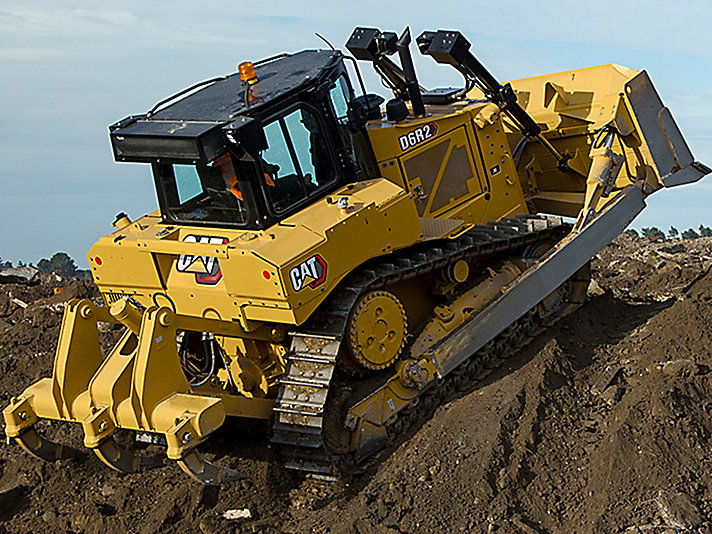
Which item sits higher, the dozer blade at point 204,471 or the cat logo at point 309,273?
the cat logo at point 309,273

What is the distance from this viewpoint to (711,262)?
14.4 metres

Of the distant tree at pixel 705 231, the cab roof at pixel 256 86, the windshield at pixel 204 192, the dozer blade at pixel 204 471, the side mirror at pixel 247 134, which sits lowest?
the distant tree at pixel 705 231

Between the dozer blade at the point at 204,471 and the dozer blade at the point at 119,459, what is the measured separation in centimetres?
82

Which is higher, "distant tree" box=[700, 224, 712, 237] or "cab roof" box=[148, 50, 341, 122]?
"cab roof" box=[148, 50, 341, 122]

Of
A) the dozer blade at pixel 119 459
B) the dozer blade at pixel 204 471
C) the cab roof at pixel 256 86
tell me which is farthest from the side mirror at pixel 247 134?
the dozer blade at pixel 119 459

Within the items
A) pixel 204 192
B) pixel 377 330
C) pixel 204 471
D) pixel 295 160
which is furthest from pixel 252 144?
pixel 204 471

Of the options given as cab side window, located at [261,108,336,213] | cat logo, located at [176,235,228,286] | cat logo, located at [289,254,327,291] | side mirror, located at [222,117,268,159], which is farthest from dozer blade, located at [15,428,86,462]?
side mirror, located at [222,117,268,159]

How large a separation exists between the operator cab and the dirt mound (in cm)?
229

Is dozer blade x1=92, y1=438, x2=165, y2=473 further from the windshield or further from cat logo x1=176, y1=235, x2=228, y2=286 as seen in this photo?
the windshield

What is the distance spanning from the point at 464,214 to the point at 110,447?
14.5 ft

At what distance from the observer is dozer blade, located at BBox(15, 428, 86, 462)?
297 inches

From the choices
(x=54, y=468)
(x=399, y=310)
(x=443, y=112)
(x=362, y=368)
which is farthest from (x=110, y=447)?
(x=443, y=112)

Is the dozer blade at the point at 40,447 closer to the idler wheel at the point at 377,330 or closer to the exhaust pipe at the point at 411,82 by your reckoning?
the idler wheel at the point at 377,330

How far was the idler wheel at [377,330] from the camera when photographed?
25.7 ft
